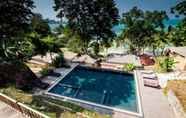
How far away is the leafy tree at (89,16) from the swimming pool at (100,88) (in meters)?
7.11

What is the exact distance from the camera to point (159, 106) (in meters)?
13.6

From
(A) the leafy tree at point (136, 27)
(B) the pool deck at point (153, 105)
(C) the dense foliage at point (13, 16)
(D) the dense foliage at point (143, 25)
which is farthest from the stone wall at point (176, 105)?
(A) the leafy tree at point (136, 27)

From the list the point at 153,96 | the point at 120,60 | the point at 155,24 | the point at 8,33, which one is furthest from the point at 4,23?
the point at 155,24

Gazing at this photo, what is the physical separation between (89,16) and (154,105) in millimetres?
17942

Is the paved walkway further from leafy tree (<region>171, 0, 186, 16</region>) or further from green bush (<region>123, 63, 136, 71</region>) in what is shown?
green bush (<region>123, 63, 136, 71</region>)

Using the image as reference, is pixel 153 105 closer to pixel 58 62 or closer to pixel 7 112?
pixel 7 112

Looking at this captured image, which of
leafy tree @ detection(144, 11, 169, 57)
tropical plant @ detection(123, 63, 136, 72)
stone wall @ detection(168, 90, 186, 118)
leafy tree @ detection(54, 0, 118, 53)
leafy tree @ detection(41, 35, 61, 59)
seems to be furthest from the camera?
leafy tree @ detection(144, 11, 169, 57)

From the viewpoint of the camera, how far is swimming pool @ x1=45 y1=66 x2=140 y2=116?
14869mm

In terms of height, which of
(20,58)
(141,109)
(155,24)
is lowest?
(141,109)

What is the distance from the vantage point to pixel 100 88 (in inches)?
715

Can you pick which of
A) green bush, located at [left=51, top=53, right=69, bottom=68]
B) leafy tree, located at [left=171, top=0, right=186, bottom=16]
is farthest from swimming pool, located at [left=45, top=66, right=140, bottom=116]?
leafy tree, located at [left=171, top=0, right=186, bottom=16]

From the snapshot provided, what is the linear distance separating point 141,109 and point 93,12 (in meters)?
18.3

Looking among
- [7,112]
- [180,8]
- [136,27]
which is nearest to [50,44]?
[7,112]

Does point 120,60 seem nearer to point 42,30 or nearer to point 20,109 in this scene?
point 42,30
